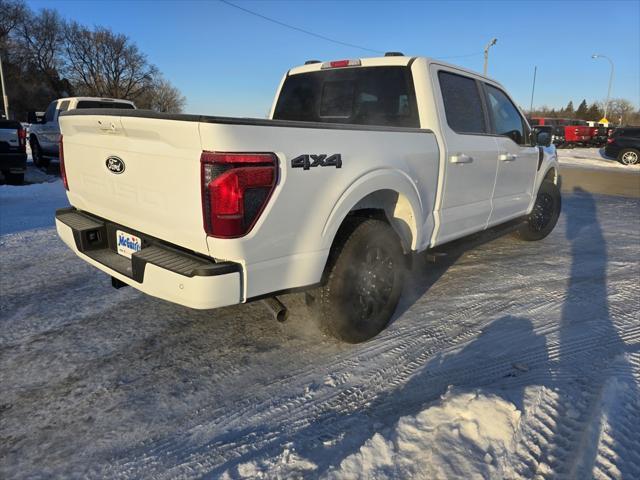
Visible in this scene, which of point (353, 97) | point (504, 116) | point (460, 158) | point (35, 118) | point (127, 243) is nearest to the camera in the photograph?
point (127, 243)

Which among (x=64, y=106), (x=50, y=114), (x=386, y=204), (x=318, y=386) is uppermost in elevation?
(x=64, y=106)

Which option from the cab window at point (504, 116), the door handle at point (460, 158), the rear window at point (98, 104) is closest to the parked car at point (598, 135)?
the rear window at point (98, 104)

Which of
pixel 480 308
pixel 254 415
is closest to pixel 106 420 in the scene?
pixel 254 415

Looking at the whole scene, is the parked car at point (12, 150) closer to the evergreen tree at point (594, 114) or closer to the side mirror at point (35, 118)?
the side mirror at point (35, 118)

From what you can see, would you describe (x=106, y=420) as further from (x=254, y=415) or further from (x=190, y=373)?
(x=254, y=415)

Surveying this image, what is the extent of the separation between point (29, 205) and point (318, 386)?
7339 millimetres

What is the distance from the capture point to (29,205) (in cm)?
815

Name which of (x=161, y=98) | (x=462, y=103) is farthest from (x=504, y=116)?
(x=161, y=98)

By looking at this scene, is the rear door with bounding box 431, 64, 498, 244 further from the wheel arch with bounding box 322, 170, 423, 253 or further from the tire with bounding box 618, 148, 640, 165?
the tire with bounding box 618, 148, 640, 165

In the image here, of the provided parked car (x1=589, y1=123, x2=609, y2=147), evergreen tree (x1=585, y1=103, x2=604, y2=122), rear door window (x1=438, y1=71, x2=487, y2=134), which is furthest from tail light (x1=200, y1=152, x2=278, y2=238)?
evergreen tree (x1=585, y1=103, x2=604, y2=122)

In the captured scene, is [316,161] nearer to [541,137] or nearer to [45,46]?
[541,137]

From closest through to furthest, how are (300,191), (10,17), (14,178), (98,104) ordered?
(300,191) → (14,178) → (98,104) → (10,17)

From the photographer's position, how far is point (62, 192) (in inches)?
374

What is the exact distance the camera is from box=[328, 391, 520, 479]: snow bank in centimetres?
208
